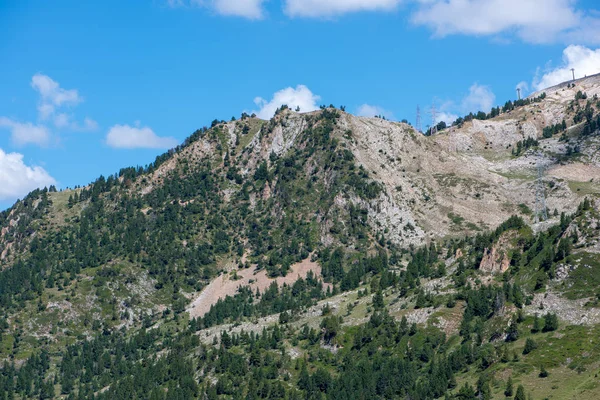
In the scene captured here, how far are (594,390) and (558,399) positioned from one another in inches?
→ 303

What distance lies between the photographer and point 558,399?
19988 cm

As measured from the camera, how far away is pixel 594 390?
650 ft
